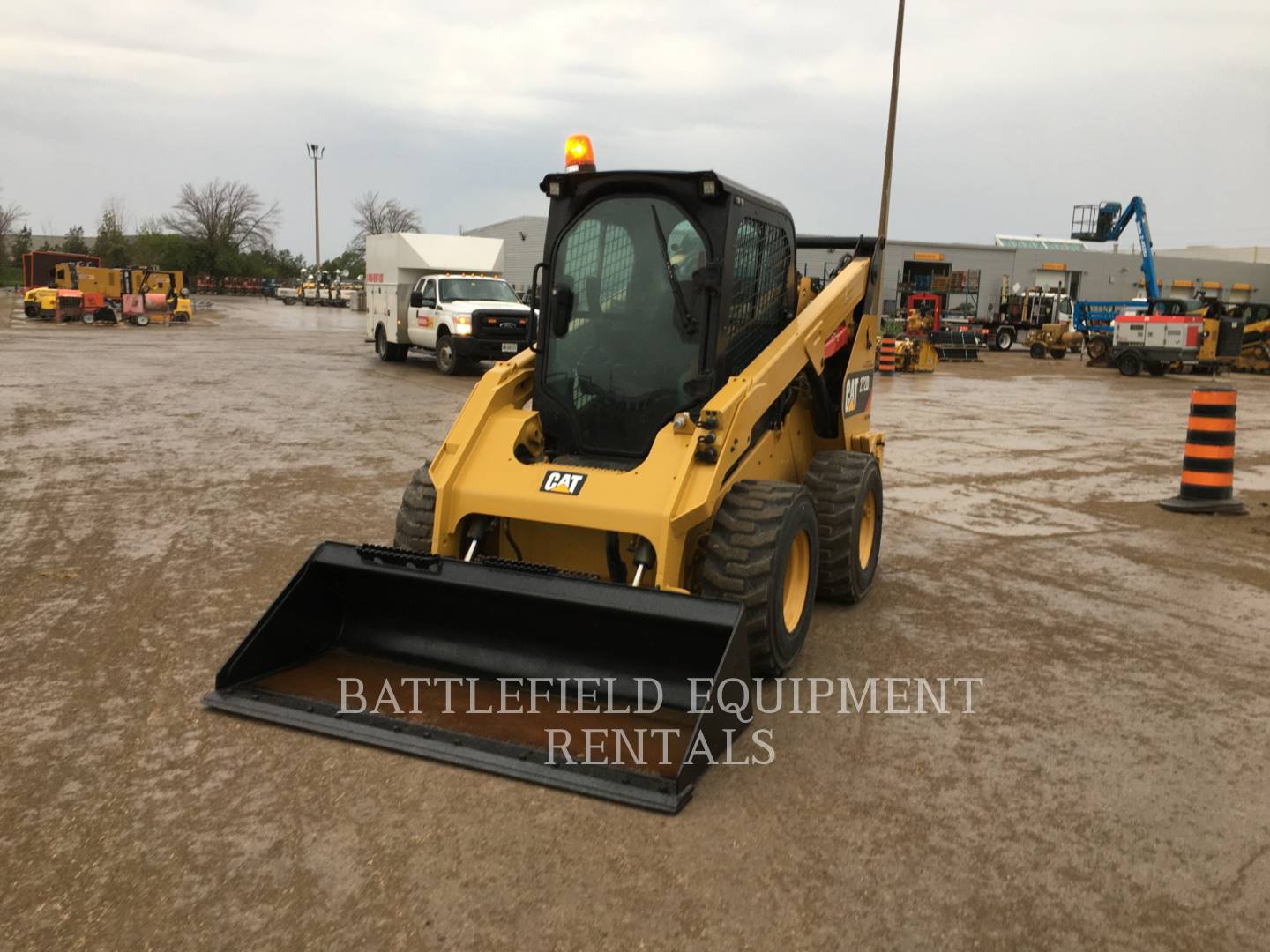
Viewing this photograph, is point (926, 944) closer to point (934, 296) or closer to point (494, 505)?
point (494, 505)

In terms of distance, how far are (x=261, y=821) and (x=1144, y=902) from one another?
9.31 ft

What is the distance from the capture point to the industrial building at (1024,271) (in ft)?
163

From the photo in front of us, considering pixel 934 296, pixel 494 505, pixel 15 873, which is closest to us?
pixel 15 873

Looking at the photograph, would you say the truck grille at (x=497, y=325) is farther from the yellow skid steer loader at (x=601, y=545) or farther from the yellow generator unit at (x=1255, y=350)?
the yellow generator unit at (x=1255, y=350)

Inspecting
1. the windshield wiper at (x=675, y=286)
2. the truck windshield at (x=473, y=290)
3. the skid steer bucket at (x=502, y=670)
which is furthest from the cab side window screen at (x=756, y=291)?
the truck windshield at (x=473, y=290)

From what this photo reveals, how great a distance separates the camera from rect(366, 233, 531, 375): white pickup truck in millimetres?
20797

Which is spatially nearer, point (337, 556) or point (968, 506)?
point (337, 556)

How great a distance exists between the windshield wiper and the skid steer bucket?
142 cm

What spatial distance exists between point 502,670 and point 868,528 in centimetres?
285

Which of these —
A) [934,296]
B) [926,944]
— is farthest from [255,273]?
[926,944]

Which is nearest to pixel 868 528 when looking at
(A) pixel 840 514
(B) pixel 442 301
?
(A) pixel 840 514

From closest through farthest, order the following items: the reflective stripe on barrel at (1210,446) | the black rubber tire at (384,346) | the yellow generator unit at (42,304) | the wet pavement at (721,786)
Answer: the wet pavement at (721,786) < the reflective stripe on barrel at (1210,446) < the black rubber tire at (384,346) < the yellow generator unit at (42,304)

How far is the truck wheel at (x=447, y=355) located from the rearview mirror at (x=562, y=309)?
15.9m

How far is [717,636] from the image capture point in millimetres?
4168
